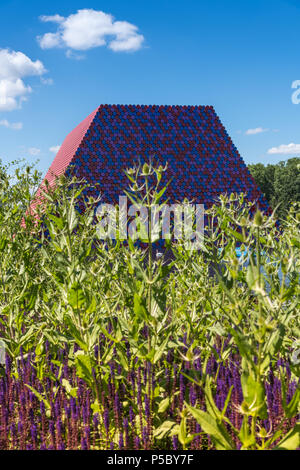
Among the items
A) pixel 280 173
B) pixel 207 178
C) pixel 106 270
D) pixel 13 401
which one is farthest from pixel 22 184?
pixel 280 173

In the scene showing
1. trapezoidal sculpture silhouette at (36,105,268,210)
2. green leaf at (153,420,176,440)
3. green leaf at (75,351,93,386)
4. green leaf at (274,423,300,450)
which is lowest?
green leaf at (153,420,176,440)

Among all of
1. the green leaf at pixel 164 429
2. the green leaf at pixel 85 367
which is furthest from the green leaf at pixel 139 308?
the green leaf at pixel 164 429

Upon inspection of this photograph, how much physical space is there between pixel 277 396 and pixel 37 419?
5.81 feet

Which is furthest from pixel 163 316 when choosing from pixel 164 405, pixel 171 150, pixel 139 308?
pixel 171 150

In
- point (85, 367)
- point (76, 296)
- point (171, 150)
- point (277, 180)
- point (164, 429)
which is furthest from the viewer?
point (277, 180)

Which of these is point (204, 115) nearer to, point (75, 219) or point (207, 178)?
point (207, 178)

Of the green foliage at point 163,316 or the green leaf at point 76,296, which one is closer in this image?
the green foliage at point 163,316

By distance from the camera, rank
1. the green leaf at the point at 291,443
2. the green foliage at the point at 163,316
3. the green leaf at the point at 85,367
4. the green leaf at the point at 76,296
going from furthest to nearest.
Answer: the green leaf at the point at 85,367 → the green leaf at the point at 76,296 → the green foliage at the point at 163,316 → the green leaf at the point at 291,443

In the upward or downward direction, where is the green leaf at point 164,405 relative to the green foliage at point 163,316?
downward

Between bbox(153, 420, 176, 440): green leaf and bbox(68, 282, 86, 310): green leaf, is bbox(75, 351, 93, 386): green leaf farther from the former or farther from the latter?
bbox(153, 420, 176, 440): green leaf

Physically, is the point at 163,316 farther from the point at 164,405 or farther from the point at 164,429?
the point at 164,429

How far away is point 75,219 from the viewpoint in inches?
130

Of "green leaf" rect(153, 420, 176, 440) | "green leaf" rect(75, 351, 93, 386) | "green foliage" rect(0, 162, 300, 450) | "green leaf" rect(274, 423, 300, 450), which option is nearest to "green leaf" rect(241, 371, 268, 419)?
"green foliage" rect(0, 162, 300, 450)

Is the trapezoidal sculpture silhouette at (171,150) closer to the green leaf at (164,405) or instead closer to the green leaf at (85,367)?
the green leaf at (85,367)
